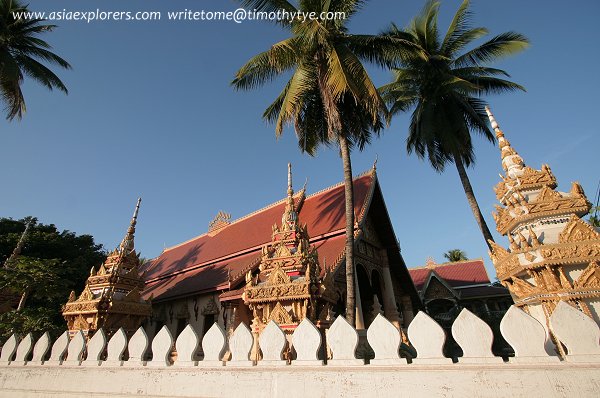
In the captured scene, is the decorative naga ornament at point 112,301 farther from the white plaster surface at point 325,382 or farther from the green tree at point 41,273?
the white plaster surface at point 325,382

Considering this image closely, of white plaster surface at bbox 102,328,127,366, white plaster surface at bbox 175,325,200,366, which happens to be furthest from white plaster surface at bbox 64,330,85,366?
white plaster surface at bbox 175,325,200,366

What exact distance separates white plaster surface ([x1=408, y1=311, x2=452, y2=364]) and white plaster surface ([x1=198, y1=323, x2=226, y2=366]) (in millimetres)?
1686

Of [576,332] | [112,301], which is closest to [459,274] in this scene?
[112,301]

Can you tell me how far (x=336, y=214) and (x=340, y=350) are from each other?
10649 mm

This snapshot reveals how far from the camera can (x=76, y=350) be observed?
3635 millimetres

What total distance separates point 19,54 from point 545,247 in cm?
1743

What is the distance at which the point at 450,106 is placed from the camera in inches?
461

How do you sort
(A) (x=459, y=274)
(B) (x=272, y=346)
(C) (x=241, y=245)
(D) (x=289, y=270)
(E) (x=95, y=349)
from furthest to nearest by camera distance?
(A) (x=459, y=274)
(C) (x=241, y=245)
(D) (x=289, y=270)
(E) (x=95, y=349)
(B) (x=272, y=346)

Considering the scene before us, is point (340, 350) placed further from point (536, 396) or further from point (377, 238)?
point (377, 238)

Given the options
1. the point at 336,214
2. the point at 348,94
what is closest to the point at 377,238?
the point at 336,214

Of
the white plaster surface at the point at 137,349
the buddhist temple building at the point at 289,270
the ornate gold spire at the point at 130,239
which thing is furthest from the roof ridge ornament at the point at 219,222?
the white plaster surface at the point at 137,349

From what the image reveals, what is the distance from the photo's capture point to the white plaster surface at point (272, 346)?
2.62 m

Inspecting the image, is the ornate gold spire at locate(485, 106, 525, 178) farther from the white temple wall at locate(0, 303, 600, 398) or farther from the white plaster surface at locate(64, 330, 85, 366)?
the white plaster surface at locate(64, 330, 85, 366)

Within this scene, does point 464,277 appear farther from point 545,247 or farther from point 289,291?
point 289,291
